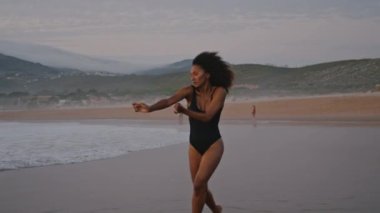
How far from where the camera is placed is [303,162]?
35.3 feet

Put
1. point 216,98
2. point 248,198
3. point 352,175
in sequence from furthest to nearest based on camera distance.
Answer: point 352,175
point 248,198
point 216,98

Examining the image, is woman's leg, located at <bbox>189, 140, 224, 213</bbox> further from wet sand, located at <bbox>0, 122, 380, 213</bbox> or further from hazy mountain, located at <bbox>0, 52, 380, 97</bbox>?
hazy mountain, located at <bbox>0, 52, 380, 97</bbox>

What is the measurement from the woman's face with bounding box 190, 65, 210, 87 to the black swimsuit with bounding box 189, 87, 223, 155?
5.7 inches

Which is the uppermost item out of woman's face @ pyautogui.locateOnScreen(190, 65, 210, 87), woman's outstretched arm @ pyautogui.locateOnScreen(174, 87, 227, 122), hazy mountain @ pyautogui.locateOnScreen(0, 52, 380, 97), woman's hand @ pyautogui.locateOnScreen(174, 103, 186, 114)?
woman's face @ pyautogui.locateOnScreen(190, 65, 210, 87)

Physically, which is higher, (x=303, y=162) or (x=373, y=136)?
(x=303, y=162)

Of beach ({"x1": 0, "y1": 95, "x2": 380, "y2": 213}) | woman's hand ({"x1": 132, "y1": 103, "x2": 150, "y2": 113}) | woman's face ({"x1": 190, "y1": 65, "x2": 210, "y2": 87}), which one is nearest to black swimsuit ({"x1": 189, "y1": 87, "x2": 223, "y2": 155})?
woman's face ({"x1": 190, "y1": 65, "x2": 210, "y2": 87})

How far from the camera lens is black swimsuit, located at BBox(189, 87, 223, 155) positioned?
5.74 m

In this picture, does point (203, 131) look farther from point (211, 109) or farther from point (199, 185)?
point (199, 185)

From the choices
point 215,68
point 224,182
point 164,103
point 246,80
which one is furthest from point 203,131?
point 246,80

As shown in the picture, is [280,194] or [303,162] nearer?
[280,194]

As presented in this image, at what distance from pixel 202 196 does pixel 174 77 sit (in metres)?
102

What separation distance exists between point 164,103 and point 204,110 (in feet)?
1.27

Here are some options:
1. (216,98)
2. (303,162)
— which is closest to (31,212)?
(216,98)

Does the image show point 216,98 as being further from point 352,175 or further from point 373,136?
point 373,136
